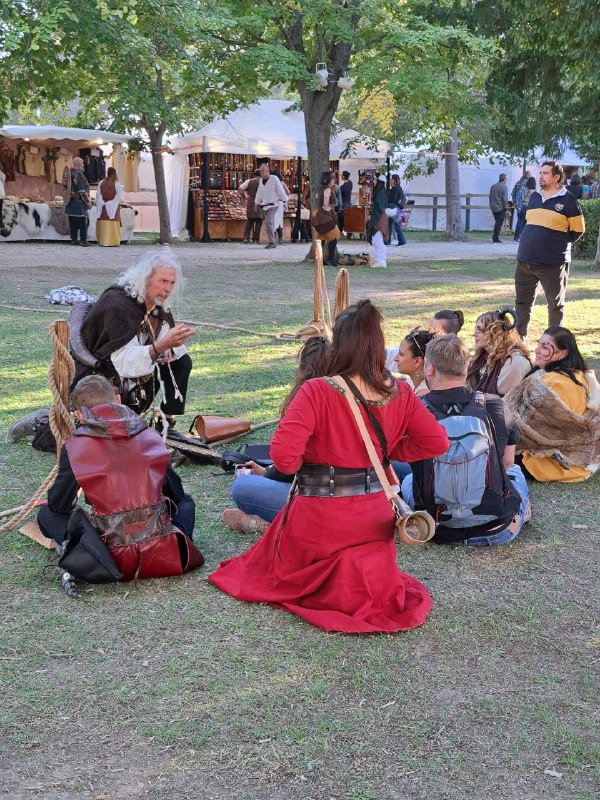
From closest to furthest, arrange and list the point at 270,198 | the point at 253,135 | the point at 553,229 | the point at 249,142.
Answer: the point at 553,229 → the point at 270,198 → the point at 249,142 → the point at 253,135

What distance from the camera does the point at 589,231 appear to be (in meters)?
21.6

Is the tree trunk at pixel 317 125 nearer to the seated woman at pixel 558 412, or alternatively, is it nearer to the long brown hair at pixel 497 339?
the long brown hair at pixel 497 339

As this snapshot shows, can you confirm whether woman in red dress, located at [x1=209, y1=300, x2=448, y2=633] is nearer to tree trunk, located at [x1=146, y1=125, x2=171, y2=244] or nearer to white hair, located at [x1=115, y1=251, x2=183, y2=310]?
white hair, located at [x1=115, y1=251, x2=183, y2=310]

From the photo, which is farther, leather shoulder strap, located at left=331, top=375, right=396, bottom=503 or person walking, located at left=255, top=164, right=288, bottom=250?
person walking, located at left=255, top=164, right=288, bottom=250

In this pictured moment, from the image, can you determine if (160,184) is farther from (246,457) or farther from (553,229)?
(246,457)

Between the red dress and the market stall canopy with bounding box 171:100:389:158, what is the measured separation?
21.6m

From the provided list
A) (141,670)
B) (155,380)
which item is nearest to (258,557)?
(141,670)

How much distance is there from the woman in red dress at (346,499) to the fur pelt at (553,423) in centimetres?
186

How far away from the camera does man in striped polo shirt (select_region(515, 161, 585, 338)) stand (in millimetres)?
8781

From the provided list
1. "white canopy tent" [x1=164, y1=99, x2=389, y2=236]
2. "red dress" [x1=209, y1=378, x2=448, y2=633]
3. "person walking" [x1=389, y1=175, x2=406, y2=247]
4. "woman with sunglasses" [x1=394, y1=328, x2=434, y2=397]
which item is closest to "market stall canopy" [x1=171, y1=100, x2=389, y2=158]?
"white canopy tent" [x1=164, y1=99, x2=389, y2=236]

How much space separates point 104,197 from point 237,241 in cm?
455

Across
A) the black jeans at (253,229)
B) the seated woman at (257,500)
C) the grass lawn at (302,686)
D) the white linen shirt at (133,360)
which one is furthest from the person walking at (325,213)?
the seated woman at (257,500)

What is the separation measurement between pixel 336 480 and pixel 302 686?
76 cm

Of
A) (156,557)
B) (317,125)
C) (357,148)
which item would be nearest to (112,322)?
(156,557)
